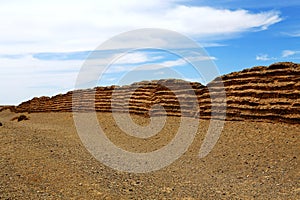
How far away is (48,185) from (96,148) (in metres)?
5.51

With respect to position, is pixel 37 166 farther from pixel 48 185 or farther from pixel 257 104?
pixel 257 104

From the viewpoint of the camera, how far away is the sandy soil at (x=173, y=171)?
820 centimetres

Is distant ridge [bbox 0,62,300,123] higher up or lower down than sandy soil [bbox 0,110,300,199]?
higher up

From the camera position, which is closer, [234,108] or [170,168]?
[170,168]

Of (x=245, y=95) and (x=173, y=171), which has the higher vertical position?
(x=245, y=95)

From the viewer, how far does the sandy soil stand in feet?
26.9

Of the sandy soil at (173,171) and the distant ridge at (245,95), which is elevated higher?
the distant ridge at (245,95)

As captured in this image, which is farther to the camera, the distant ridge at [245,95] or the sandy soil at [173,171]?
the distant ridge at [245,95]

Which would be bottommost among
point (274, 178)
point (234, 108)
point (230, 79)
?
point (274, 178)

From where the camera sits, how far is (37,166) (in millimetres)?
9703

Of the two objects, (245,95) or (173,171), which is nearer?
(173,171)

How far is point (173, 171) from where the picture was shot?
10828 millimetres

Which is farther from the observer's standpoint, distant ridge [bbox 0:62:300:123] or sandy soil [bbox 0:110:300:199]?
distant ridge [bbox 0:62:300:123]

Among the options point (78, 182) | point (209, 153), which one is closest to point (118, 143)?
point (209, 153)
